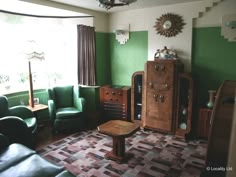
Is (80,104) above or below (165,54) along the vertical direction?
below

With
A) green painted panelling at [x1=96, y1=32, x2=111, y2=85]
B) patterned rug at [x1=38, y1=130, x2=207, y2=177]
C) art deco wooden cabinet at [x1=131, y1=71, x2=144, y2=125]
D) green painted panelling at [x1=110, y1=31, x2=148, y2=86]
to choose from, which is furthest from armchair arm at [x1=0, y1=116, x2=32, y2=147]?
green painted panelling at [x1=110, y1=31, x2=148, y2=86]

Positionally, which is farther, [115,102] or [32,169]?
[115,102]

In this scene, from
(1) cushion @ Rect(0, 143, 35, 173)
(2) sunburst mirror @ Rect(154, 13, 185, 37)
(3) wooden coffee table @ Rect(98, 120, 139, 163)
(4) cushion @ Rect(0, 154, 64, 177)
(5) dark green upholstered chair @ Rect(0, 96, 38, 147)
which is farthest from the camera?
(2) sunburst mirror @ Rect(154, 13, 185, 37)

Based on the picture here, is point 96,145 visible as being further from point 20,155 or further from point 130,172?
point 20,155

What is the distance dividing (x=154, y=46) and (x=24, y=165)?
3296mm

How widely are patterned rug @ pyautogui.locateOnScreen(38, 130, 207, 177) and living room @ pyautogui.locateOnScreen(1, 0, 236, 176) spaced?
685 millimetres

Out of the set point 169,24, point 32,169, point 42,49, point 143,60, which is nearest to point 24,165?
point 32,169

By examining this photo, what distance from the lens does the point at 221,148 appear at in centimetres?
112

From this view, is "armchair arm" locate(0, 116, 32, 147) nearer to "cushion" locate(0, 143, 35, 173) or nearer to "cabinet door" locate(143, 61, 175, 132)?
"cushion" locate(0, 143, 35, 173)

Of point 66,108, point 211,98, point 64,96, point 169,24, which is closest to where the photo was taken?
point 211,98

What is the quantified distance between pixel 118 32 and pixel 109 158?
2.90m

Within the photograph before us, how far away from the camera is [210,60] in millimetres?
3795

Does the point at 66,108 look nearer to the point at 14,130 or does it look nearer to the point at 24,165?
the point at 14,130

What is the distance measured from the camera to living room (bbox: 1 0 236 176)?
145 inches
